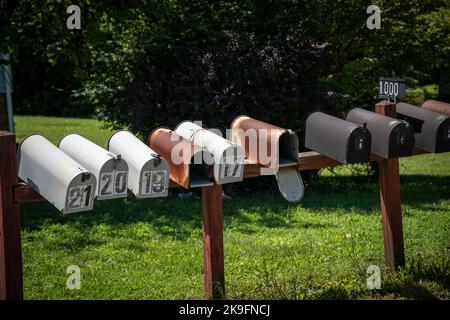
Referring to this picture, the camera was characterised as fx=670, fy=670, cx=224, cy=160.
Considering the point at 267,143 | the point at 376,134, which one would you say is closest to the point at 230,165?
the point at 267,143

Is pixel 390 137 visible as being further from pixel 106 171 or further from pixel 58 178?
pixel 58 178

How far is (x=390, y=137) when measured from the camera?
13.6 ft

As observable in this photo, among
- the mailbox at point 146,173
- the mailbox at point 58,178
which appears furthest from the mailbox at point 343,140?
the mailbox at point 58,178

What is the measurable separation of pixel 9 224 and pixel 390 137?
2296mm

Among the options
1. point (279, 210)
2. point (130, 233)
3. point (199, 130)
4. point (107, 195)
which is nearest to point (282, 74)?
point (279, 210)

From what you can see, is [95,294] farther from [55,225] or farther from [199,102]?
[199,102]

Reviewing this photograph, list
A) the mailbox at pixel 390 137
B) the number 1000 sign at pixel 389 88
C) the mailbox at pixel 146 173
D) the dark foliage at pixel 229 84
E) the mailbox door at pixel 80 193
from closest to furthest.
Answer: the mailbox door at pixel 80 193 < the mailbox at pixel 146 173 < the mailbox at pixel 390 137 < the number 1000 sign at pixel 389 88 < the dark foliage at pixel 229 84

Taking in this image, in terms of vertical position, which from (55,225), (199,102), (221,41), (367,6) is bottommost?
(55,225)

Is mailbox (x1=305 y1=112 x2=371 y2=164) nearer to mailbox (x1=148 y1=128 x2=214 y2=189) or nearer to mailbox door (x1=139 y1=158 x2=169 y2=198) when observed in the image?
mailbox (x1=148 y1=128 x2=214 y2=189)

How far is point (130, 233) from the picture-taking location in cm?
638

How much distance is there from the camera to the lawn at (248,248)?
462 cm

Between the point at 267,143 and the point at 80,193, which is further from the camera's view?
the point at 267,143

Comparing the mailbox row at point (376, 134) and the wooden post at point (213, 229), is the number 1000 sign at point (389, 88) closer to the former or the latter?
the mailbox row at point (376, 134)

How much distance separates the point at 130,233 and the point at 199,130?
261 cm
